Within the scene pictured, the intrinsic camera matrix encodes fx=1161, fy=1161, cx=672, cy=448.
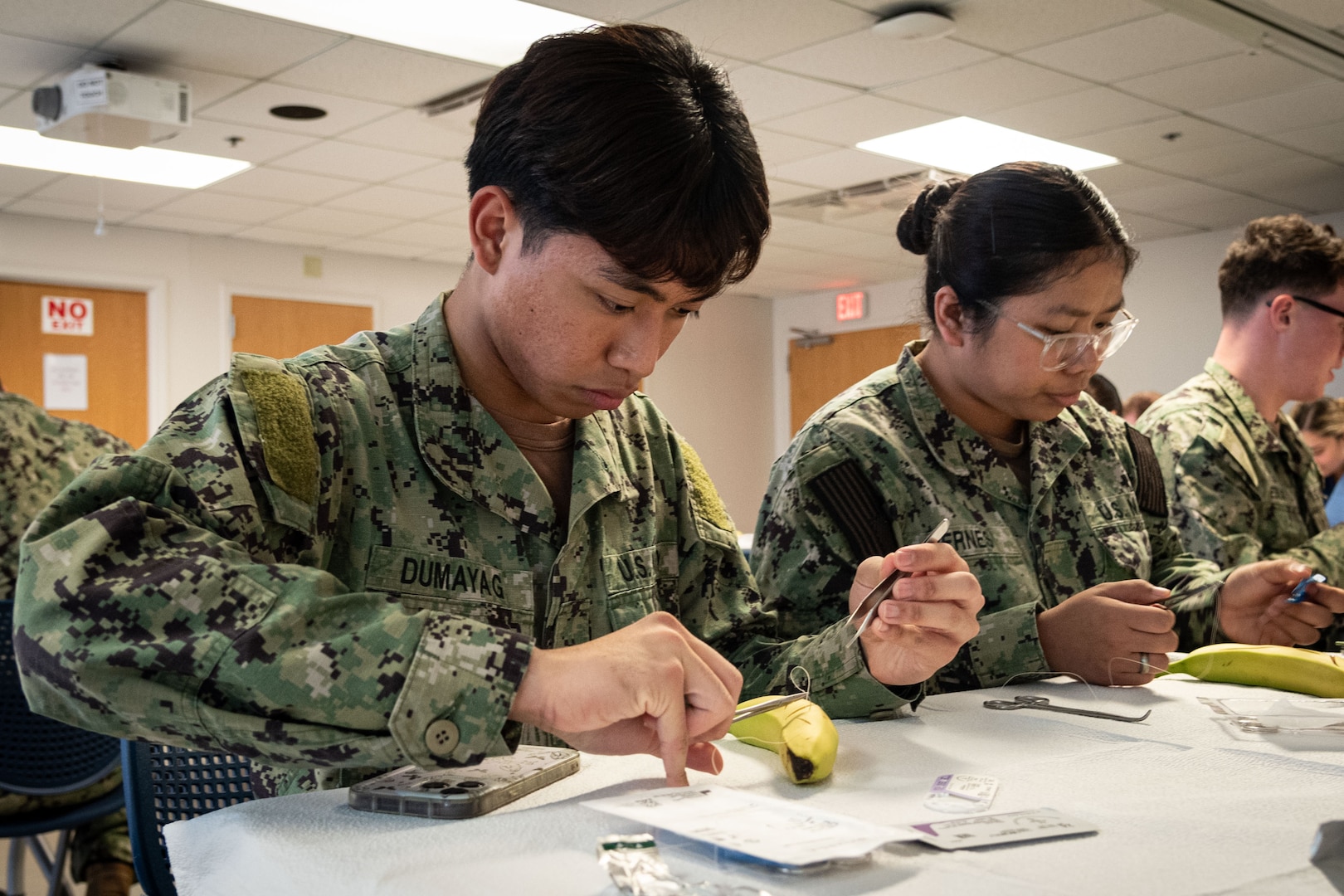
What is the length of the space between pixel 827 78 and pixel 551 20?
1.29 meters

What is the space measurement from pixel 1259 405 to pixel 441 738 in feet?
8.91

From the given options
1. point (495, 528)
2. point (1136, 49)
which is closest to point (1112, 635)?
point (495, 528)

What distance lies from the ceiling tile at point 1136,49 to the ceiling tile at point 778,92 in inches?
34.9

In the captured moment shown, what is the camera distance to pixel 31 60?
15.1 ft

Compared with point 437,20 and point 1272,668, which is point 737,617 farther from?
point 437,20

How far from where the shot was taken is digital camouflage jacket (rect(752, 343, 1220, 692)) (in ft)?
5.47

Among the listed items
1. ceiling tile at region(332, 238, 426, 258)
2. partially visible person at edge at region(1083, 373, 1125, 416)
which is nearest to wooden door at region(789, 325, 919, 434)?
ceiling tile at region(332, 238, 426, 258)

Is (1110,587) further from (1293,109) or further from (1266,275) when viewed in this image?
(1293,109)

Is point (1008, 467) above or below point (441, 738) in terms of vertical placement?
above

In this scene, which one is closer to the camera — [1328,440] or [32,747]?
[32,747]

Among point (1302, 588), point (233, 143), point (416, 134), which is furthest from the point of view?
point (233, 143)

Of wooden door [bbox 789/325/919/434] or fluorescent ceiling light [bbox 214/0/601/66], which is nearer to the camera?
fluorescent ceiling light [bbox 214/0/601/66]

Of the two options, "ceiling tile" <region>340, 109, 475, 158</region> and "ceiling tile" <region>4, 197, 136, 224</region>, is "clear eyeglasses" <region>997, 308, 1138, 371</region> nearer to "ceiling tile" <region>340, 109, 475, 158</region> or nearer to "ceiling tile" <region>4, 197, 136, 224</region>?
"ceiling tile" <region>340, 109, 475, 158</region>

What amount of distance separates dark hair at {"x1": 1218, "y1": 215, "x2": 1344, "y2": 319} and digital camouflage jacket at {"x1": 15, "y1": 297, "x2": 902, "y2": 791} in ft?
7.01
